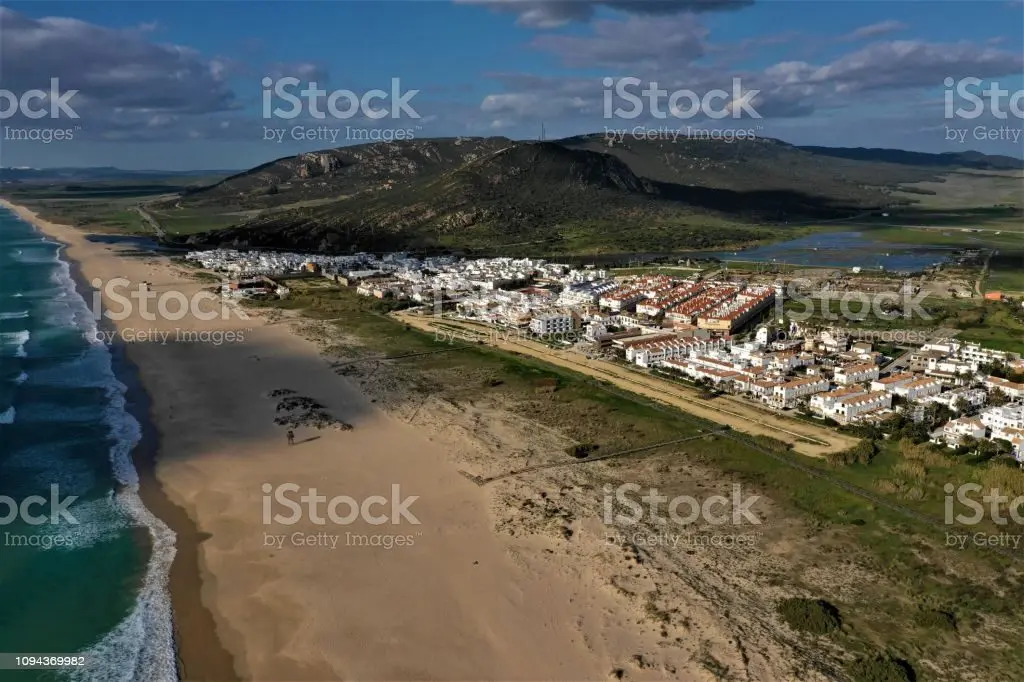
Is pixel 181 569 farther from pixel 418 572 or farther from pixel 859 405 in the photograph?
pixel 859 405

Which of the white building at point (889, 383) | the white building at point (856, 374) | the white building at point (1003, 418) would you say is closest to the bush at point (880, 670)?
the white building at point (1003, 418)

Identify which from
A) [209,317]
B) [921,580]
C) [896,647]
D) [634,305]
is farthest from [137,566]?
[634,305]

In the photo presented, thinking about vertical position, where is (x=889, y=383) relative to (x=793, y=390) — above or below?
above

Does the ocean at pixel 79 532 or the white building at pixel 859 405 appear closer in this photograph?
the ocean at pixel 79 532

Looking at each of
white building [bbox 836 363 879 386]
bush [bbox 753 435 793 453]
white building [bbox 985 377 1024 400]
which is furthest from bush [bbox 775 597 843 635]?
white building [bbox 985 377 1024 400]

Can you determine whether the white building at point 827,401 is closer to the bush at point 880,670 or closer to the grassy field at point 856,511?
the grassy field at point 856,511

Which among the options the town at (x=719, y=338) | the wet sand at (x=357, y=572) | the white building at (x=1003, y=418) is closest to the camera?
the wet sand at (x=357, y=572)

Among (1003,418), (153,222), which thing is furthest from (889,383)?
(153,222)
